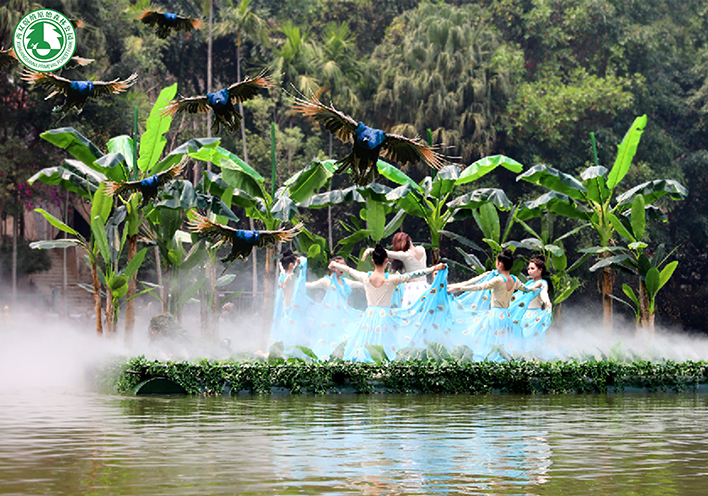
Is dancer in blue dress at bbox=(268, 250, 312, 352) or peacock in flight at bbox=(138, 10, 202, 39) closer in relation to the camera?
dancer in blue dress at bbox=(268, 250, 312, 352)

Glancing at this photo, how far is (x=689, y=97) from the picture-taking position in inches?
1248

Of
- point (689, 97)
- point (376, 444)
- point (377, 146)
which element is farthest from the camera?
point (689, 97)

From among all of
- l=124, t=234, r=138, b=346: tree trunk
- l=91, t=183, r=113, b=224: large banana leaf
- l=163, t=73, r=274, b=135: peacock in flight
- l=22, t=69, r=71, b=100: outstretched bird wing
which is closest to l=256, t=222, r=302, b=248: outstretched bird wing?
l=163, t=73, r=274, b=135: peacock in flight

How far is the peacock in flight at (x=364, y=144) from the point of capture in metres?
11.1

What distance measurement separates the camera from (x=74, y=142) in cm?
1523

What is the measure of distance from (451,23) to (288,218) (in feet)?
53.4

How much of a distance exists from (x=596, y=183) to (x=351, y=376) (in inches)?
271

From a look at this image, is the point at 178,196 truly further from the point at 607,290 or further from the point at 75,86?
the point at 607,290

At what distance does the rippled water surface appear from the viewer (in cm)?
568

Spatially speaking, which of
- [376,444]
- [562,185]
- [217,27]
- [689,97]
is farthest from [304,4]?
[376,444]

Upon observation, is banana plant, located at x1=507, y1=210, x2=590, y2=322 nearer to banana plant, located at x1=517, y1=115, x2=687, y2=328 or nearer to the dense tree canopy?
banana plant, located at x1=517, y1=115, x2=687, y2=328

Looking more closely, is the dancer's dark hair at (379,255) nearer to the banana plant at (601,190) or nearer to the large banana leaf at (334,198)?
the large banana leaf at (334,198)

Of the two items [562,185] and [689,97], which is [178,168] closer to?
[562,185]

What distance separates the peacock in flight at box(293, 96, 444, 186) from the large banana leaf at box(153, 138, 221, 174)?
171 inches
